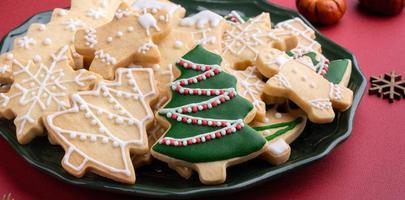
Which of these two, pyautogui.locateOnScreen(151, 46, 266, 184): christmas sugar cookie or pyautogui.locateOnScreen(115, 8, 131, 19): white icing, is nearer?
pyautogui.locateOnScreen(151, 46, 266, 184): christmas sugar cookie

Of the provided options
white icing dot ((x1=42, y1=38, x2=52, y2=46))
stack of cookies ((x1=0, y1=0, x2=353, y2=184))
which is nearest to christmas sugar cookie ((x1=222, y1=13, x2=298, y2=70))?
stack of cookies ((x1=0, y1=0, x2=353, y2=184))

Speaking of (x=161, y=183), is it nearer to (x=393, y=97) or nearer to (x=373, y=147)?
(x=373, y=147)

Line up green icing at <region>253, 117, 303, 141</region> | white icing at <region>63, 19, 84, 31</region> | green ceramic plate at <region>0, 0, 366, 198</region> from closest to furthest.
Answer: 1. green ceramic plate at <region>0, 0, 366, 198</region>
2. green icing at <region>253, 117, 303, 141</region>
3. white icing at <region>63, 19, 84, 31</region>

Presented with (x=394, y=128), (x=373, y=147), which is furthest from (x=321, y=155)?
(x=394, y=128)

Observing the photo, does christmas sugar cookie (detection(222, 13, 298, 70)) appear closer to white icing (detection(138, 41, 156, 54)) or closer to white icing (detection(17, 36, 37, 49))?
white icing (detection(138, 41, 156, 54))

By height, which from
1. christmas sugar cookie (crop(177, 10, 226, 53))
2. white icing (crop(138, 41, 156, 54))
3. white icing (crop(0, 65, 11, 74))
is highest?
white icing (crop(138, 41, 156, 54))

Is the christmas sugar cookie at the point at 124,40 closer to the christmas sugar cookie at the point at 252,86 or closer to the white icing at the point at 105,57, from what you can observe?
the white icing at the point at 105,57

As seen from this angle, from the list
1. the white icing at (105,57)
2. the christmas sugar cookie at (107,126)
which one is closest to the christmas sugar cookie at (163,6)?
the white icing at (105,57)

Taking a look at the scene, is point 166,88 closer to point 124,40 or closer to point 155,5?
point 124,40
